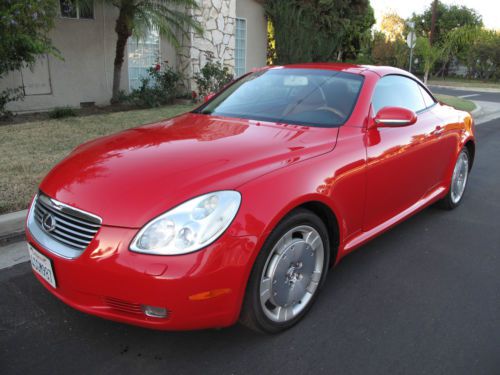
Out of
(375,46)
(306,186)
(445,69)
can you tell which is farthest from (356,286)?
(445,69)

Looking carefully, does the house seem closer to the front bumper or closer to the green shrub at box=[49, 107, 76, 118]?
the green shrub at box=[49, 107, 76, 118]

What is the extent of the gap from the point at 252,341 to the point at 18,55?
669 centimetres

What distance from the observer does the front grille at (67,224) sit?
2.24 m

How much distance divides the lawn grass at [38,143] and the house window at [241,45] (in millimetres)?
4767

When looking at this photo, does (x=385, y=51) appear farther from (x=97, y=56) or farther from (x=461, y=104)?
(x=97, y=56)

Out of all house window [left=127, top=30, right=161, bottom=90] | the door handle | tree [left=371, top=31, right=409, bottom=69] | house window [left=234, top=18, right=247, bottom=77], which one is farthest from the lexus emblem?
tree [left=371, top=31, right=409, bottom=69]

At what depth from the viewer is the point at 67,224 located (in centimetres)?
235

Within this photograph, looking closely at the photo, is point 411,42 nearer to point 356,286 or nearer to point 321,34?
point 321,34

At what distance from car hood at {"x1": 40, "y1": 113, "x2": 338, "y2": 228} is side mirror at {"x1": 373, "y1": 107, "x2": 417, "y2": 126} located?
0.43m

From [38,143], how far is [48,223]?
4535 mm

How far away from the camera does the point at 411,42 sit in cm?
1923

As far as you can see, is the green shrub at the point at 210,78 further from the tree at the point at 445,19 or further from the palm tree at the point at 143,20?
the tree at the point at 445,19

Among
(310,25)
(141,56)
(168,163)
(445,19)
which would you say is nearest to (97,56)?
(141,56)

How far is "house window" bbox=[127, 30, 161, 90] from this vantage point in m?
10.8
